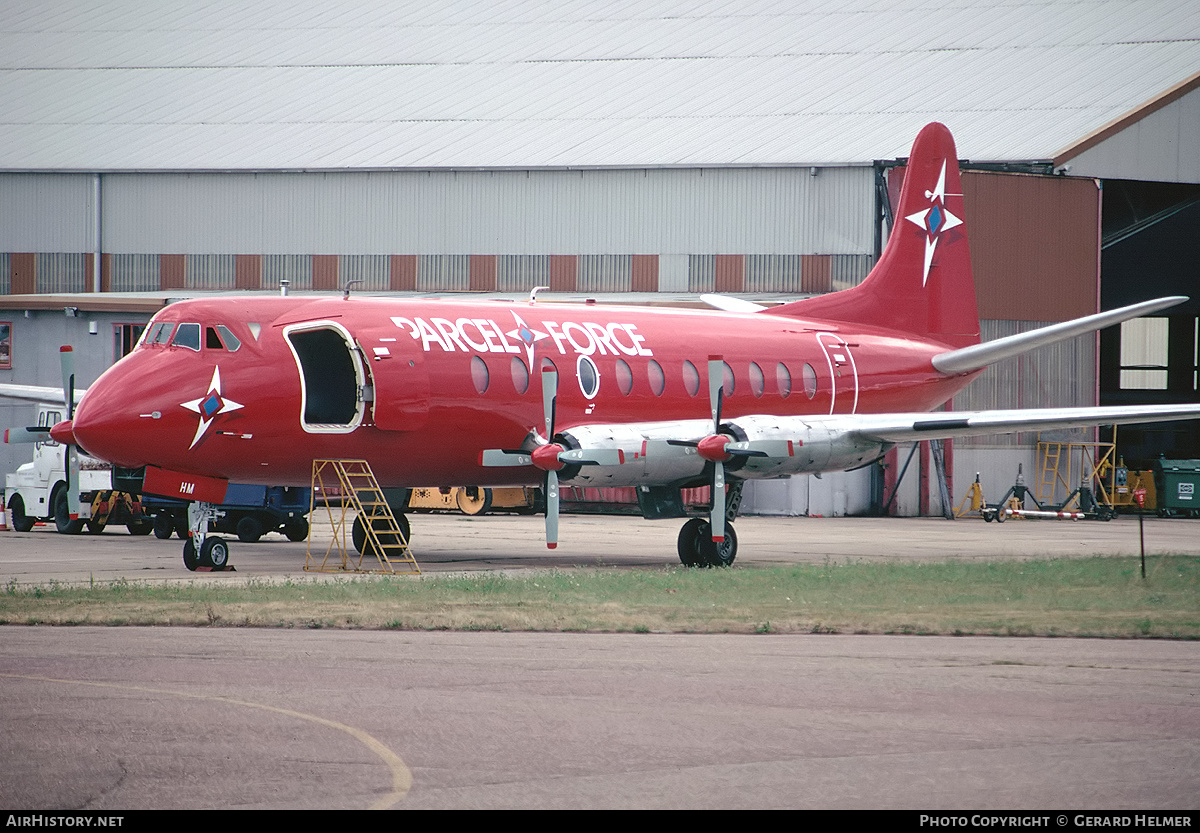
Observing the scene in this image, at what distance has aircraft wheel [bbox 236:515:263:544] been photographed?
30406 millimetres

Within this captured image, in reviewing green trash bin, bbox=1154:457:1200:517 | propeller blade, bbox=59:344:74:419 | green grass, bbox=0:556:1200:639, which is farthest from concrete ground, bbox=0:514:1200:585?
green trash bin, bbox=1154:457:1200:517

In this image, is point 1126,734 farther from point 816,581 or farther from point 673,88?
point 673,88

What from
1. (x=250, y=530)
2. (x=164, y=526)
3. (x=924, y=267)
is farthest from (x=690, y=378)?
(x=164, y=526)

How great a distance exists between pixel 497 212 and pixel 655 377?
25.5 meters

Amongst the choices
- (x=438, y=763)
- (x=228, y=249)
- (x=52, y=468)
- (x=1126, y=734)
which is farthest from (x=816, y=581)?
(x=228, y=249)

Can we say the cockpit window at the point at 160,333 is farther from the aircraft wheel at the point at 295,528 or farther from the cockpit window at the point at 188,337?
the aircraft wheel at the point at 295,528

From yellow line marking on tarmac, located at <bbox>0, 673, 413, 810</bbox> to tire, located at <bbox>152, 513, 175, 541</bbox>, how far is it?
66.0ft

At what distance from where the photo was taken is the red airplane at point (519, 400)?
71.6ft

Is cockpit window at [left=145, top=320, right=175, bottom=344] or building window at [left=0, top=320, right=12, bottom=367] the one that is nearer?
cockpit window at [left=145, top=320, right=175, bottom=344]

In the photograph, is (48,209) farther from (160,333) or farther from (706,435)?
(706,435)

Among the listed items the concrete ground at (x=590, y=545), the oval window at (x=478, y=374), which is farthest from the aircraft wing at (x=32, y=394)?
the oval window at (x=478, y=374)

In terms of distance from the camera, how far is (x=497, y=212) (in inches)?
1977

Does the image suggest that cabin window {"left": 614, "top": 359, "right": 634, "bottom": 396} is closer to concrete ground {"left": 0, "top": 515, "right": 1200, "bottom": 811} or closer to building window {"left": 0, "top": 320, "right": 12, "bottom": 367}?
concrete ground {"left": 0, "top": 515, "right": 1200, "bottom": 811}
